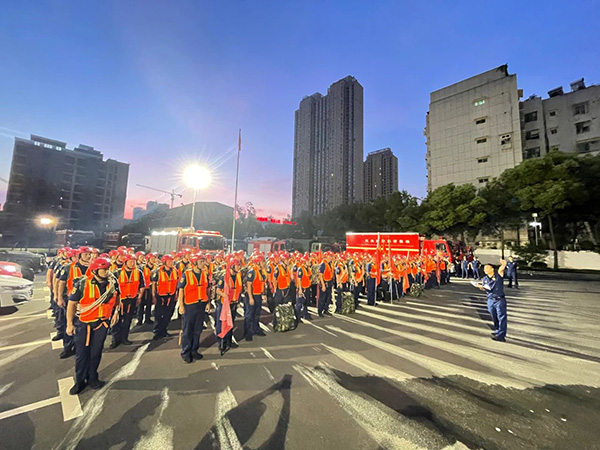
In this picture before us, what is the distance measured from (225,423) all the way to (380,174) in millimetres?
139323

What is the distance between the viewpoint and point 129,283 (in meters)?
6.69

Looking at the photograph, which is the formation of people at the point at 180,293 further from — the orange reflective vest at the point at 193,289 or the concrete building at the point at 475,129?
the concrete building at the point at 475,129

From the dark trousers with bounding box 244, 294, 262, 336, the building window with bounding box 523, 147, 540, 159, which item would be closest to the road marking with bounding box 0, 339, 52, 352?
the dark trousers with bounding box 244, 294, 262, 336

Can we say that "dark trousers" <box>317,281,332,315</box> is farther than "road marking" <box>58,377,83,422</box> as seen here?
Yes

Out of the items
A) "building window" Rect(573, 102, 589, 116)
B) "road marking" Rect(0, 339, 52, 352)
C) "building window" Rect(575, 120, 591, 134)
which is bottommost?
"road marking" Rect(0, 339, 52, 352)

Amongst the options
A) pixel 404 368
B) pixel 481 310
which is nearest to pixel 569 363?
pixel 404 368

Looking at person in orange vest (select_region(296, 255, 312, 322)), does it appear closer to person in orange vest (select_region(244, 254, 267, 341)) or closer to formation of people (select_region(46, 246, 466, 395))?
formation of people (select_region(46, 246, 466, 395))

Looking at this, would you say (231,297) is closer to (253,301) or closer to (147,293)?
(253,301)

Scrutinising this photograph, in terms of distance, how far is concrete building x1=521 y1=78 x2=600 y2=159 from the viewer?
1678 inches

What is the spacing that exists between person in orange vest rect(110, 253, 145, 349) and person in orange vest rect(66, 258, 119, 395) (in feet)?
6.14

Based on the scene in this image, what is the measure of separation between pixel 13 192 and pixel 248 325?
94017mm

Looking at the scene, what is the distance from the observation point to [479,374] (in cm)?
488

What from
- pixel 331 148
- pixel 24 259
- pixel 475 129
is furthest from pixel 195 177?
pixel 331 148

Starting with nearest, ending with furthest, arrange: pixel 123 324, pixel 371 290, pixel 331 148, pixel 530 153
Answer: pixel 123 324
pixel 371 290
pixel 530 153
pixel 331 148
